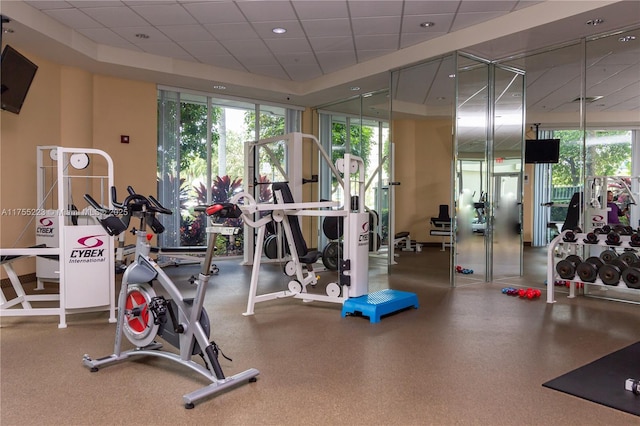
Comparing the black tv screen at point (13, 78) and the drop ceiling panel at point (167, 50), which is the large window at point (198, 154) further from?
the black tv screen at point (13, 78)

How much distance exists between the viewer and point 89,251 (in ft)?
13.1

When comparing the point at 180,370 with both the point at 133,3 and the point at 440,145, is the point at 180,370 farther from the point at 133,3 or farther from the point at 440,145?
the point at 440,145

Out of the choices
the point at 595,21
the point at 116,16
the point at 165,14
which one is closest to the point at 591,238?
the point at 595,21

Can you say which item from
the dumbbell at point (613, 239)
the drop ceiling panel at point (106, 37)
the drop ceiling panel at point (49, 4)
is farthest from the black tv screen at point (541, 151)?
the drop ceiling panel at point (49, 4)

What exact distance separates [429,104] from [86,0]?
14.5ft

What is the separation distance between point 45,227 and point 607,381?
602 centimetres

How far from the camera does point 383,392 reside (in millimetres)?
2566

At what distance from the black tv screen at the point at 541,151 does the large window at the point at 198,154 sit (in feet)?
14.9

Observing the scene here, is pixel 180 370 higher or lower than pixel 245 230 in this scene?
lower

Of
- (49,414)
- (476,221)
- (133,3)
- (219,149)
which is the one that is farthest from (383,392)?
(219,149)

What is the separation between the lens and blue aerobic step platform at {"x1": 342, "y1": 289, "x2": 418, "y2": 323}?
13.4 feet

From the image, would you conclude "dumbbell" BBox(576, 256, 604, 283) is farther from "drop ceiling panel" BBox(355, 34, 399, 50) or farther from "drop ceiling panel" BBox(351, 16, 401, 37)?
"drop ceiling panel" BBox(355, 34, 399, 50)

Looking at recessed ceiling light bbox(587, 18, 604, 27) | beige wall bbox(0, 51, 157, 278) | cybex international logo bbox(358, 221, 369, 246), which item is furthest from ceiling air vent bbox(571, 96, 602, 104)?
beige wall bbox(0, 51, 157, 278)

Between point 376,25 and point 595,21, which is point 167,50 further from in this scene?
point 595,21
